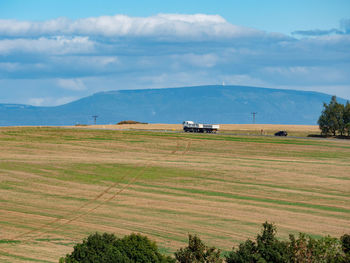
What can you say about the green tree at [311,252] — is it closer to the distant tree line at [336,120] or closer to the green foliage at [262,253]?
the green foliage at [262,253]

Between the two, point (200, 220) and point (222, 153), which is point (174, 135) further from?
point (200, 220)

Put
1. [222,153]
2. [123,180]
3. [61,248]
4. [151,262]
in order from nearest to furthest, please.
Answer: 1. [151,262]
2. [61,248]
3. [123,180]
4. [222,153]

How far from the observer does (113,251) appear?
27.0 metres

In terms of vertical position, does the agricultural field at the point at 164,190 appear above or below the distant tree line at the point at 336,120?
below

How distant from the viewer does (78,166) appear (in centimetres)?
7550

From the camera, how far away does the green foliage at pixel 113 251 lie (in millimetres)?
26594

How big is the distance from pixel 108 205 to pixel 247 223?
13.6 meters

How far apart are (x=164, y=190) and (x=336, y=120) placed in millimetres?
72097

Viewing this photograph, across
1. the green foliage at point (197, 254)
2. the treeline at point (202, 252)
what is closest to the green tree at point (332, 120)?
the treeline at point (202, 252)

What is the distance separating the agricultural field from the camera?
43.2 metres

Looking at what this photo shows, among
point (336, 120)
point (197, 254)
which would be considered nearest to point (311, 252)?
point (197, 254)

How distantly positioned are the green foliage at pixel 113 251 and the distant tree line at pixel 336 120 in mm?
100558

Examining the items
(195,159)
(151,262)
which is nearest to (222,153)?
(195,159)

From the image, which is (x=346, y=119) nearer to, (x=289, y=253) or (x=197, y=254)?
(x=289, y=253)
